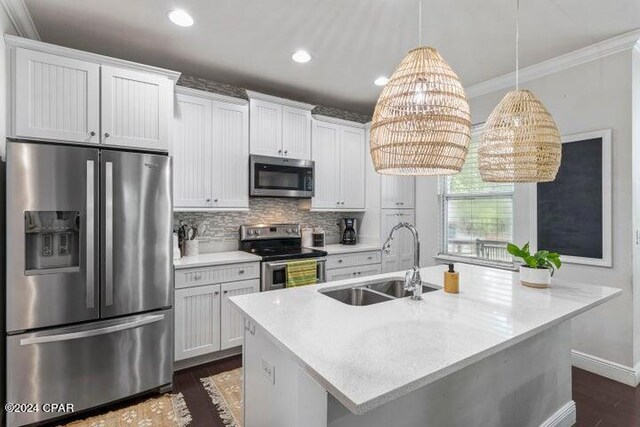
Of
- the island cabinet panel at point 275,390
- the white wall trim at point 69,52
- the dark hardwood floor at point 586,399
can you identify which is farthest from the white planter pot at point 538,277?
the white wall trim at point 69,52

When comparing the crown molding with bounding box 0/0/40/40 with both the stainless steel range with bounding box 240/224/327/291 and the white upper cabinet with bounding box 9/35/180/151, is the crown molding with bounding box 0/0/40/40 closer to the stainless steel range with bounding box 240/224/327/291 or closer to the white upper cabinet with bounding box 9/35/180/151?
the white upper cabinet with bounding box 9/35/180/151

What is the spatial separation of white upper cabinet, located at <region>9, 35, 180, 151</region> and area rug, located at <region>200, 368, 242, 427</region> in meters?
1.90

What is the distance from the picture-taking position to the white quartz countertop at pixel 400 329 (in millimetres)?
951

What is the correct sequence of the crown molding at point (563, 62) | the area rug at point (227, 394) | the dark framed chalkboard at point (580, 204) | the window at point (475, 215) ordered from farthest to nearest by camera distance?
the window at point (475, 215)
the dark framed chalkboard at point (580, 204)
the crown molding at point (563, 62)
the area rug at point (227, 394)

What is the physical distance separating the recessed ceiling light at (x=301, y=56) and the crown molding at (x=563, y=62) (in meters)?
1.94

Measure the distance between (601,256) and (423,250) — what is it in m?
1.80

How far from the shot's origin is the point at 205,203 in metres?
3.11

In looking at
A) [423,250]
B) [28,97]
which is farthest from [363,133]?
[28,97]

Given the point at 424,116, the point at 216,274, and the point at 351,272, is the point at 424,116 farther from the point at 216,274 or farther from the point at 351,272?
the point at 351,272

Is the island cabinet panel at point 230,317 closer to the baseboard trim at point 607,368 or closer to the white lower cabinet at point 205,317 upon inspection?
the white lower cabinet at point 205,317

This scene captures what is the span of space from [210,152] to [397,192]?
2351mm

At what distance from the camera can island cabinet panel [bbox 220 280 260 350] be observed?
2901 mm

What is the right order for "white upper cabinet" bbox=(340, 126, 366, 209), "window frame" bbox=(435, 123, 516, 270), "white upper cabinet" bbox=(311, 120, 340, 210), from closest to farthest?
"window frame" bbox=(435, 123, 516, 270) → "white upper cabinet" bbox=(311, 120, 340, 210) → "white upper cabinet" bbox=(340, 126, 366, 209)

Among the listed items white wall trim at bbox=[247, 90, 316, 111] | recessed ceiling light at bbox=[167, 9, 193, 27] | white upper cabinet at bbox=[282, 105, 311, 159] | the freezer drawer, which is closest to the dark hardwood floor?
the freezer drawer
